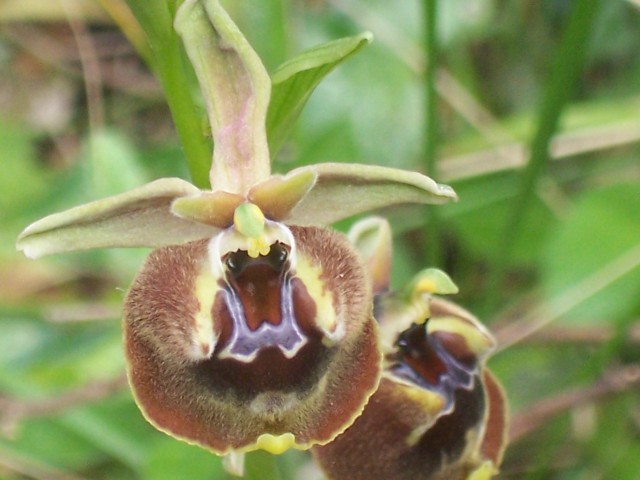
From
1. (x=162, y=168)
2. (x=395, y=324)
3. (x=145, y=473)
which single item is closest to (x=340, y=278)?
(x=395, y=324)

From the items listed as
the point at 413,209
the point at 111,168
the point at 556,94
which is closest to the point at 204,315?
the point at 556,94

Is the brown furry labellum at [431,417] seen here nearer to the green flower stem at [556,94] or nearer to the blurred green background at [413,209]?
the blurred green background at [413,209]

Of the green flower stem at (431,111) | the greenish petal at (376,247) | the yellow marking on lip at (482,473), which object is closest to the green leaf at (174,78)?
the greenish petal at (376,247)

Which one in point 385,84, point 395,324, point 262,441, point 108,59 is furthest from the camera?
point 108,59

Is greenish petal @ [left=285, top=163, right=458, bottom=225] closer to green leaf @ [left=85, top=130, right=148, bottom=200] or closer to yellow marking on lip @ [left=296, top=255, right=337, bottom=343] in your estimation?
yellow marking on lip @ [left=296, top=255, right=337, bottom=343]

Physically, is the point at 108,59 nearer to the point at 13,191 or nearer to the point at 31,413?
the point at 13,191

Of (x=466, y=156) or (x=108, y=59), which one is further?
(x=108, y=59)

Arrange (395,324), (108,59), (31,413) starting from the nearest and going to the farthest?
(395,324) → (31,413) → (108,59)
